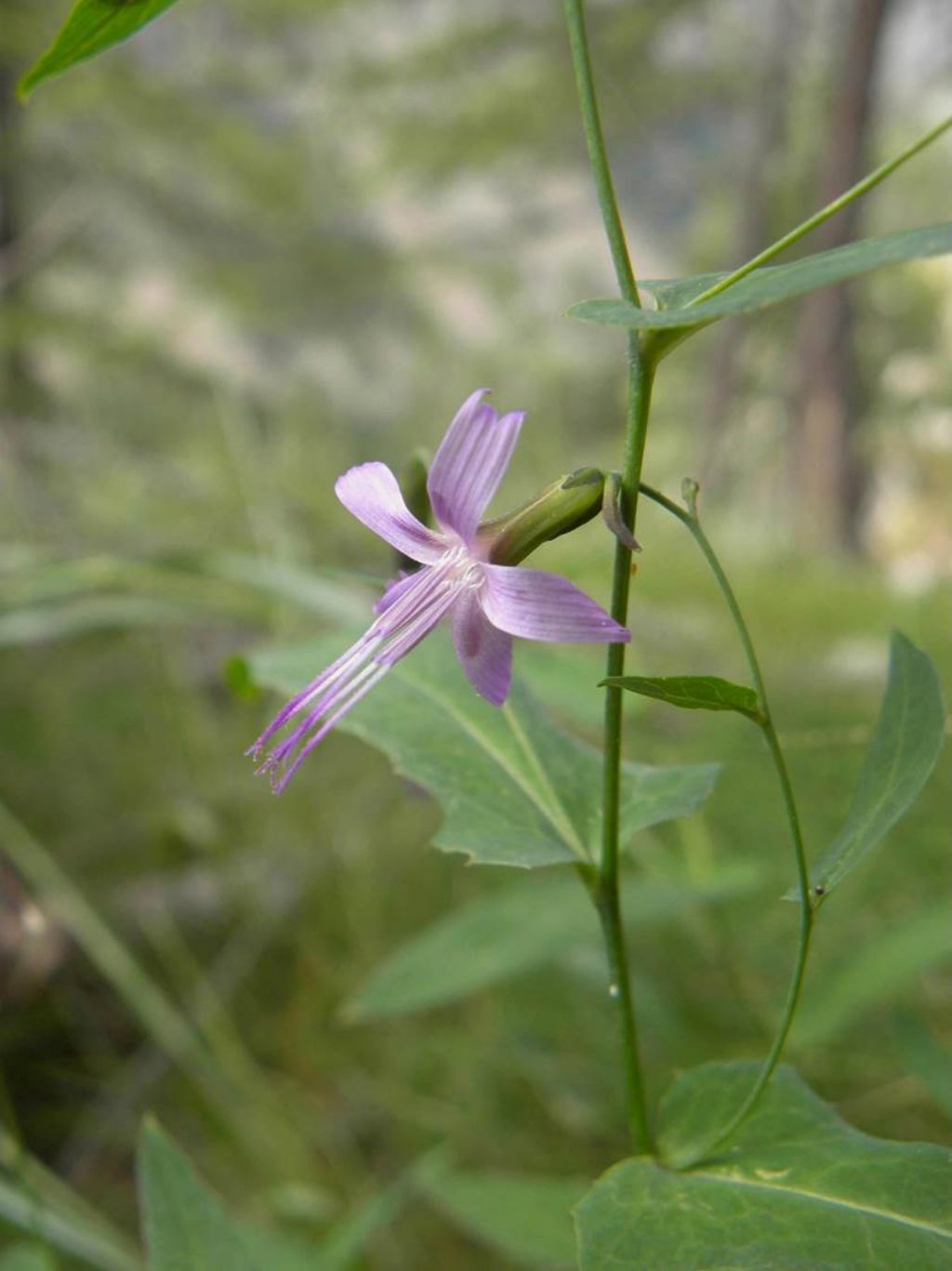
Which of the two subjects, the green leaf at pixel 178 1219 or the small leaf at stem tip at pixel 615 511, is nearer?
the small leaf at stem tip at pixel 615 511

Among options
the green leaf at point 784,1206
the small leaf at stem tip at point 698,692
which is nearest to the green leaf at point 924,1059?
the green leaf at point 784,1206

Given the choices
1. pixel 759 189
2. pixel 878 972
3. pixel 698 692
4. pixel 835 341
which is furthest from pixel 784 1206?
pixel 759 189

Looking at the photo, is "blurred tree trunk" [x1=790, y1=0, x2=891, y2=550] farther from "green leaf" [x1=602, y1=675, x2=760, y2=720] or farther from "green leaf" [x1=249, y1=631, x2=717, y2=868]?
"green leaf" [x1=602, y1=675, x2=760, y2=720]

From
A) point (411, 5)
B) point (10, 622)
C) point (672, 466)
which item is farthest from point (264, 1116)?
point (672, 466)

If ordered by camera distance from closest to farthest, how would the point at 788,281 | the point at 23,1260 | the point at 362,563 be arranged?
the point at 788,281 < the point at 23,1260 < the point at 362,563

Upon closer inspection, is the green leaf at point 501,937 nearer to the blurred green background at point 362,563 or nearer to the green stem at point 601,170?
the blurred green background at point 362,563

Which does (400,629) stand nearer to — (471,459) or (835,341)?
(471,459)
